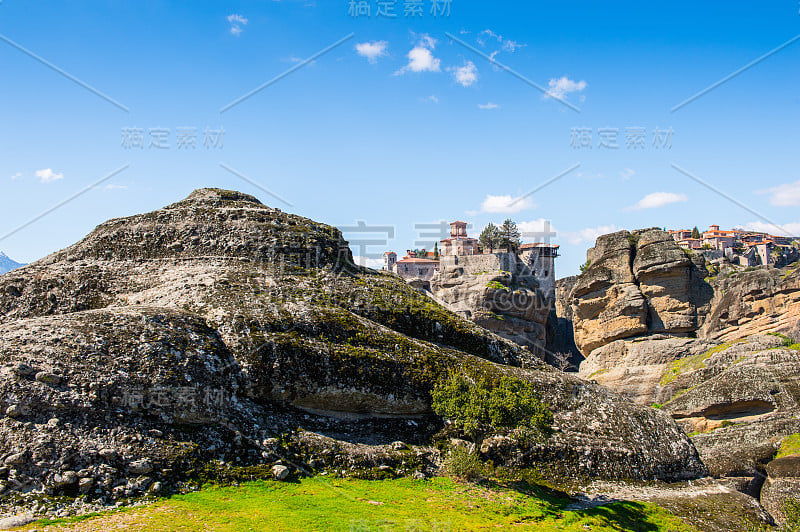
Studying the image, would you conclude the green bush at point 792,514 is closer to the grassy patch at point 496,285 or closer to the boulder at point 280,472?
the boulder at point 280,472

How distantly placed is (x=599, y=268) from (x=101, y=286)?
4966 cm

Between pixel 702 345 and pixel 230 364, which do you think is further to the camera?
pixel 702 345

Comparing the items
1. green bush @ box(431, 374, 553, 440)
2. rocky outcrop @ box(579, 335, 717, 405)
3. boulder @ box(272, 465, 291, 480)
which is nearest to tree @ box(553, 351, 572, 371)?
rocky outcrop @ box(579, 335, 717, 405)

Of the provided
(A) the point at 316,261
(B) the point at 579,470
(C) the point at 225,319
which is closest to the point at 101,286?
(C) the point at 225,319

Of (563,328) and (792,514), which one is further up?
(563,328)

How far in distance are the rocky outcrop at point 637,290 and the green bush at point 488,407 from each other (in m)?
38.8

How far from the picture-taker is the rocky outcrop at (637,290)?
2143 inches

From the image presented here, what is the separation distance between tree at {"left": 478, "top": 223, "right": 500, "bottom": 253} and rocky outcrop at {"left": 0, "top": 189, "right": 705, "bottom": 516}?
65640mm

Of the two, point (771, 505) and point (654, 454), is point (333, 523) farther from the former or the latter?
point (771, 505)

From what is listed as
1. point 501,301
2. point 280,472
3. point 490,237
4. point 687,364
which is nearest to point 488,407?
point 280,472

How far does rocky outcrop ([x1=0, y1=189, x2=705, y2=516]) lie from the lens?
603 inches

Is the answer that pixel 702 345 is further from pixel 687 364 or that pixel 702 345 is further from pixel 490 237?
pixel 490 237

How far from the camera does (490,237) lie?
96.0 meters

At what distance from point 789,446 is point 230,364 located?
26.3 m
